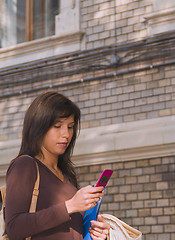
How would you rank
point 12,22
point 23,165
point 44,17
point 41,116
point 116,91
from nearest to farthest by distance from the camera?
1. point 23,165
2. point 41,116
3. point 116,91
4. point 44,17
5. point 12,22

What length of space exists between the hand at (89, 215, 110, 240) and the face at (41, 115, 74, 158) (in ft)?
1.17

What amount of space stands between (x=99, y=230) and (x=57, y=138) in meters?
0.45

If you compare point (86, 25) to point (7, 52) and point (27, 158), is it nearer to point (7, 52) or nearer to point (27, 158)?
point (7, 52)

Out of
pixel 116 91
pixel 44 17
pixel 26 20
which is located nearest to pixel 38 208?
pixel 116 91

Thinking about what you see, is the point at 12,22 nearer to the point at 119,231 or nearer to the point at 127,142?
the point at 127,142

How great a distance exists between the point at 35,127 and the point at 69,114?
0.17m

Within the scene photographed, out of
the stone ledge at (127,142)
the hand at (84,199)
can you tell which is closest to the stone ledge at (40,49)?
the stone ledge at (127,142)

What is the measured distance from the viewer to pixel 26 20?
1024 cm

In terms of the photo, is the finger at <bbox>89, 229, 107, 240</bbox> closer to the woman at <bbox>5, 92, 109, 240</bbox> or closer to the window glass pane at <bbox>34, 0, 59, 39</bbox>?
the woman at <bbox>5, 92, 109, 240</bbox>

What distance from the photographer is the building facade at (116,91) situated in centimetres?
794

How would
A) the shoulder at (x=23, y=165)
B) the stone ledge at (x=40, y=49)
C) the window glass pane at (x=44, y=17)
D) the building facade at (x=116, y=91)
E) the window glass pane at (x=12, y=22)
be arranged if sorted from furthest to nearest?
1. the window glass pane at (x=12, y=22)
2. the window glass pane at (x=44, y=17)
3. the stone ledge at (x=40, y=49)
4. the building facade at (x=116, y=91)
5. the shoulder at (x=23, y=165)

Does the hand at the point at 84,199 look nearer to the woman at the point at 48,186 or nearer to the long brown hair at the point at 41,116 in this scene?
the woman at the point at 48,186

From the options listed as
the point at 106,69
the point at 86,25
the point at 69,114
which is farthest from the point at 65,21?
the point at 69,114

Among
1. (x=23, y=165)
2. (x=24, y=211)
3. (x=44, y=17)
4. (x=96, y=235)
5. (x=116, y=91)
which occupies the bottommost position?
(x=96, y=235)
